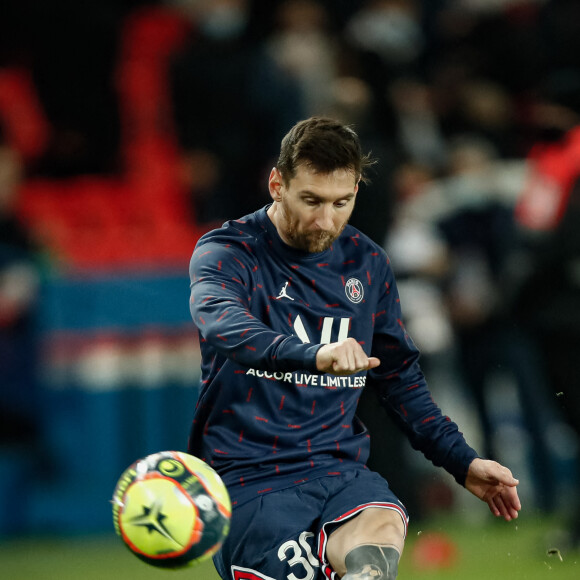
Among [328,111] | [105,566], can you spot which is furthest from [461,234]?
[105,566]

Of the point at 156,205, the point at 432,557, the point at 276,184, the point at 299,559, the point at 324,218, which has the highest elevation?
the point at 156,205

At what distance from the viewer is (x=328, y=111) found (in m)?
6.54

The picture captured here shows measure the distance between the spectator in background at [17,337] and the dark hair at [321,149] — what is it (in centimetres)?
401

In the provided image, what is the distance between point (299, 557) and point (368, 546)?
0.83 ft

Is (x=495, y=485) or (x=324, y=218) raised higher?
(x=324, y=218)

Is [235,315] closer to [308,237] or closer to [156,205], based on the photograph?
[308,237]

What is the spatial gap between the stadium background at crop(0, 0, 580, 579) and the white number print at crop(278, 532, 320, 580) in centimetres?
268

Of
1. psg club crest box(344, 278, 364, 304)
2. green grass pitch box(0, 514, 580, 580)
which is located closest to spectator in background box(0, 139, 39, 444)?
green grass pitch box(0, 514, 580, 580)

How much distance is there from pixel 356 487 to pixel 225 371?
21.9 inches

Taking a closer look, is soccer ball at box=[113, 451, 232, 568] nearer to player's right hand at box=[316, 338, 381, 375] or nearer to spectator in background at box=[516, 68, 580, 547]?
player's right hand at box=[316, 338, 381, 375]

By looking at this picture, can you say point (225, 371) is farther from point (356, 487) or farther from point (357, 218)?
point (357, 218)

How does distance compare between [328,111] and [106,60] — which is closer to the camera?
[328,111]

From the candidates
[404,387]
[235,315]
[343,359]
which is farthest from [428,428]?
[343,359]

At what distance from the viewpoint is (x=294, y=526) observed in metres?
3.57
